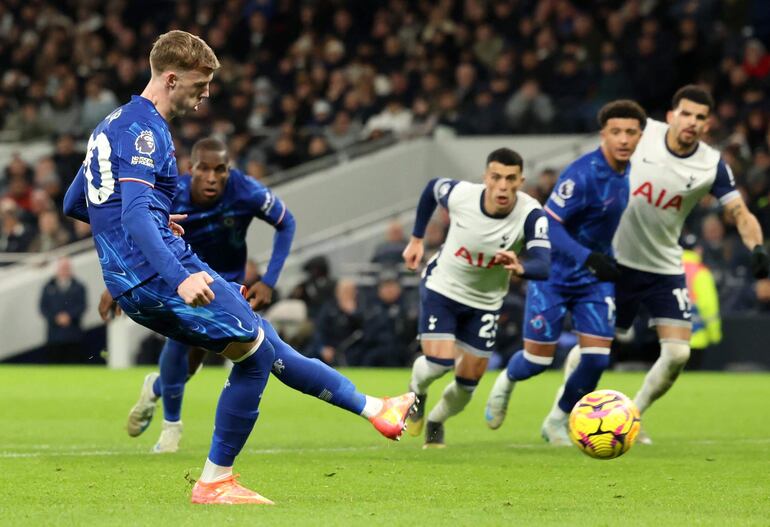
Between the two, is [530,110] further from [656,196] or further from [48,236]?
[656,196]

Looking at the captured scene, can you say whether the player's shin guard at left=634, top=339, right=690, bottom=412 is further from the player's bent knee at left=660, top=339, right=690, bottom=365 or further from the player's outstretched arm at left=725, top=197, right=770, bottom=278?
the player's outstretched arm at left=725, top=197, right=770, bottom=278

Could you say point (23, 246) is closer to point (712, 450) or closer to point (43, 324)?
point (43, 324)

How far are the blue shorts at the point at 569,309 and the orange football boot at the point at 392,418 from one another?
3736 millimetres

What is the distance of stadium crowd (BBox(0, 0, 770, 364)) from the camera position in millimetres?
22641

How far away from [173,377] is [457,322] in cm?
206

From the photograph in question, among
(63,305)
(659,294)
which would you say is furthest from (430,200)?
(63,305)

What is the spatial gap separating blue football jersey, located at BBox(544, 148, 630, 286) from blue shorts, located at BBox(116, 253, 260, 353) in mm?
4104

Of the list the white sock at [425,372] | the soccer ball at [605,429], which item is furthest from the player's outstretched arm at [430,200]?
the soccer ball at [605,429]

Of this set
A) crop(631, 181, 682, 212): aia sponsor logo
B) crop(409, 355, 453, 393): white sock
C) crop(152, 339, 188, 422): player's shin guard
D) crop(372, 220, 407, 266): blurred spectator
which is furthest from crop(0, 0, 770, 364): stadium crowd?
crop(152, 339, 188, 422): player's shin guard

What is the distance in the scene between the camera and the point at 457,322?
1081 centimetres

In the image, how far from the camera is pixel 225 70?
26469 millimetres

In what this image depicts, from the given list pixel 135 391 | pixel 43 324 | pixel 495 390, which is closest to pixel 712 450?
pixel 495 390

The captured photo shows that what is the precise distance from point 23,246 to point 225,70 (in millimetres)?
5519

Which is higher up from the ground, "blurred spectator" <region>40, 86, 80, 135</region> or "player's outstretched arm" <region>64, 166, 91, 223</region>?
"player's outstretched arm" <region>64, 166, 91, 223</region>
